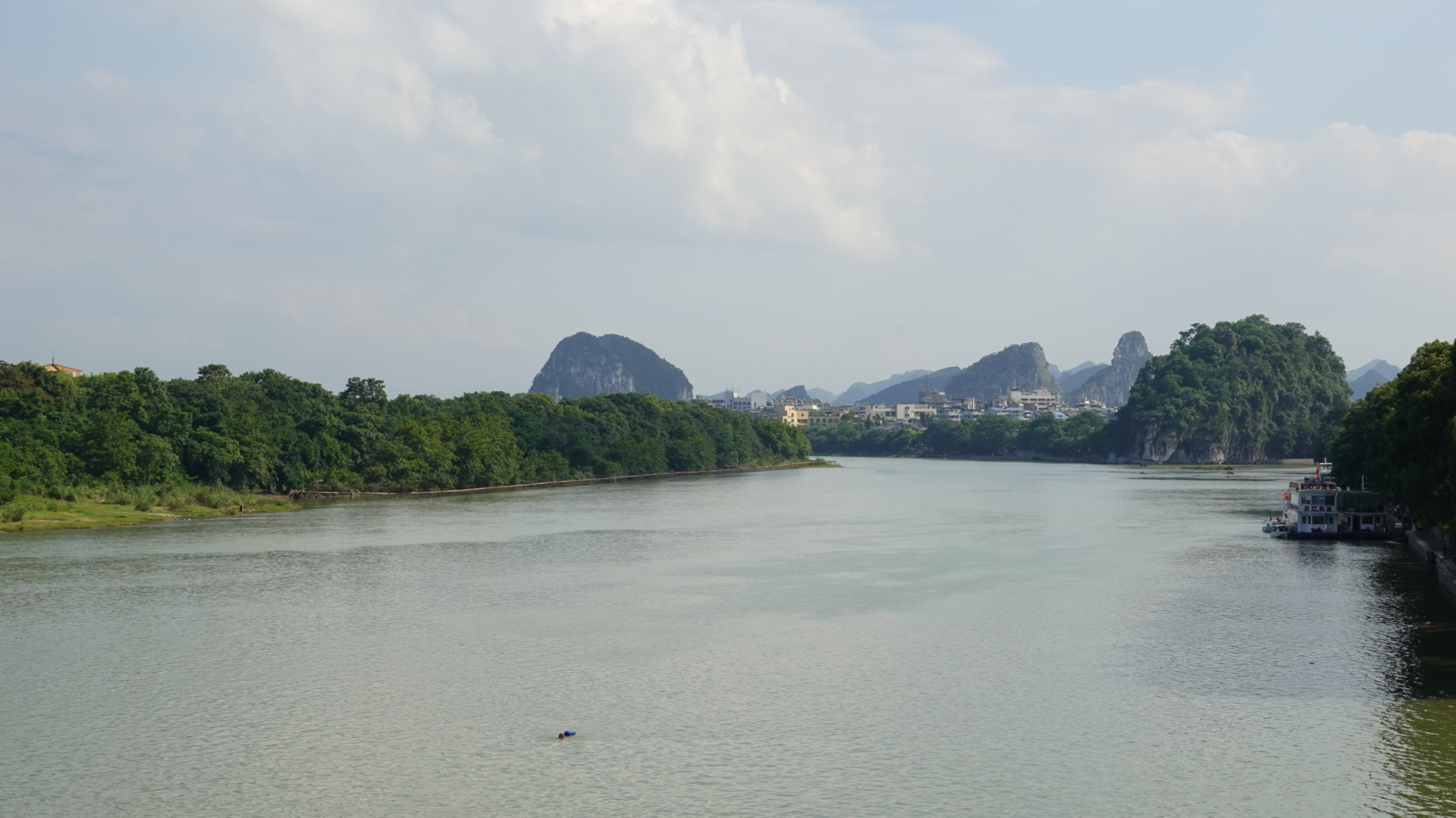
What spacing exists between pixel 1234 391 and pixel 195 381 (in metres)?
158

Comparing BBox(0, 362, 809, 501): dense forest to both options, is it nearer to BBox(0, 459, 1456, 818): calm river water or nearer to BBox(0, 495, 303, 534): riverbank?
BBox(0, 495, 303, 534): riverbank

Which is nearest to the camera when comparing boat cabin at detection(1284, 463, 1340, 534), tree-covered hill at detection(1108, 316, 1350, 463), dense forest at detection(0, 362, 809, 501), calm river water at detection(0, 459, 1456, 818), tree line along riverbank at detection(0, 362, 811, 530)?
calm river water at detection(0, 459, 1456, 818)

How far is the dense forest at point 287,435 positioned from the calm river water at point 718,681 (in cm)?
1548

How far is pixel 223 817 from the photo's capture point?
19.2m

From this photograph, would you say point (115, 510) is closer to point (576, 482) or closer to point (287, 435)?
point (287, 435)

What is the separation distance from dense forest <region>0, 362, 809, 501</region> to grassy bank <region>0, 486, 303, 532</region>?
42.8 inches

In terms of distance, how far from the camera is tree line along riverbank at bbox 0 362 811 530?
218 ft

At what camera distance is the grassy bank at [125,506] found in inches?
2323

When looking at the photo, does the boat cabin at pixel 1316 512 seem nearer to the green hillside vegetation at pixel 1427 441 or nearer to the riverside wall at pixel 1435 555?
the riverside wall at pixel 1435 555

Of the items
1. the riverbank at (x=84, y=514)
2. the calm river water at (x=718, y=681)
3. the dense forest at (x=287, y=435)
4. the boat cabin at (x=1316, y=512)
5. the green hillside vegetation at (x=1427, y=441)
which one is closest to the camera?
the calm river water at (x=718, y=681)

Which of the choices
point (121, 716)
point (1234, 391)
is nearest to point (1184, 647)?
point (121, 716)

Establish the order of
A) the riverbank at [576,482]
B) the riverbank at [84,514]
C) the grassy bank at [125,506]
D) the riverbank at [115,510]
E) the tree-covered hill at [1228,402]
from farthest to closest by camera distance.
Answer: the tree-covered hill at [1228,402]
the riverbank at [576,482]
the grassy bank at [125,506]
the riverbank at [115,510]
the riverbank at [84,514]

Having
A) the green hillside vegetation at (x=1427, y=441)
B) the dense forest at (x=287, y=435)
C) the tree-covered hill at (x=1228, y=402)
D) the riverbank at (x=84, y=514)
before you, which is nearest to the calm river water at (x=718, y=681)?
the green hillside vegetation at (x=1427, y=441)

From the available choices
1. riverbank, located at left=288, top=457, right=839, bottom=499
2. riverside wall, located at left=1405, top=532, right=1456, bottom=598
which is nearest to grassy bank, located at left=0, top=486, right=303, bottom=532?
riverbank, located at left=288, top=457, right=839, bottom=499
